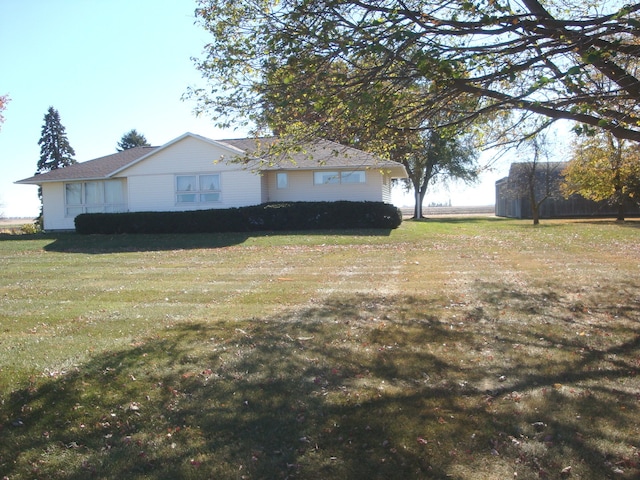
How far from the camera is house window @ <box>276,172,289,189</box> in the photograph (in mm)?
25131

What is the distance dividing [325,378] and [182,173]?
2107 centimetres

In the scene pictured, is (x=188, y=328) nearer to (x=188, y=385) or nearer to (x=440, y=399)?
(x=188, y=385)

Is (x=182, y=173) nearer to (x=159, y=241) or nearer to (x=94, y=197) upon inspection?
(x=159, y=241)

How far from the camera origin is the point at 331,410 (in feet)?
15.4

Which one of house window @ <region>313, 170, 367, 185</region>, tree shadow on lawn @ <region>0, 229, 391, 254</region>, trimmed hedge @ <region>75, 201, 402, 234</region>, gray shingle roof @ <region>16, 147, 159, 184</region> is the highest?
gray shingle roof @ <region>16, 147, 159, 184</region>

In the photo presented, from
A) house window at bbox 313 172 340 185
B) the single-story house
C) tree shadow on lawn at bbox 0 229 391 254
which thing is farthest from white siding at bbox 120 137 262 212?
tree shadow on lawn at bbox 0 229 391 254

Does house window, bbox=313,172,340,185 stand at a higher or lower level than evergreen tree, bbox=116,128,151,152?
lower

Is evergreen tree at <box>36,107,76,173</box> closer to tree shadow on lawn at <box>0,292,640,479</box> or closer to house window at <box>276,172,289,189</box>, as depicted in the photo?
house window at <box>276,172,289,189</box>

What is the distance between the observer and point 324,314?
8.15m

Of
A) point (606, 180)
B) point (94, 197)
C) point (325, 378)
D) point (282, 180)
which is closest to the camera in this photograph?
point (325, 378)

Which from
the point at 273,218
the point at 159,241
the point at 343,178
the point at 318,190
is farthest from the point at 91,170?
the point at 343,178

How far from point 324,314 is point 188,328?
6.82 ft

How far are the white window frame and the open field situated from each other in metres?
13.6

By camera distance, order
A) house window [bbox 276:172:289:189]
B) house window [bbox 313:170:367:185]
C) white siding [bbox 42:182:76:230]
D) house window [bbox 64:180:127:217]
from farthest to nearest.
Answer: white siding [bbox 42:182:76:230], house window [bbox 64:180:127:217], house window [bbox 276:172:289:189], house window [bbox 313:170:367:185]
